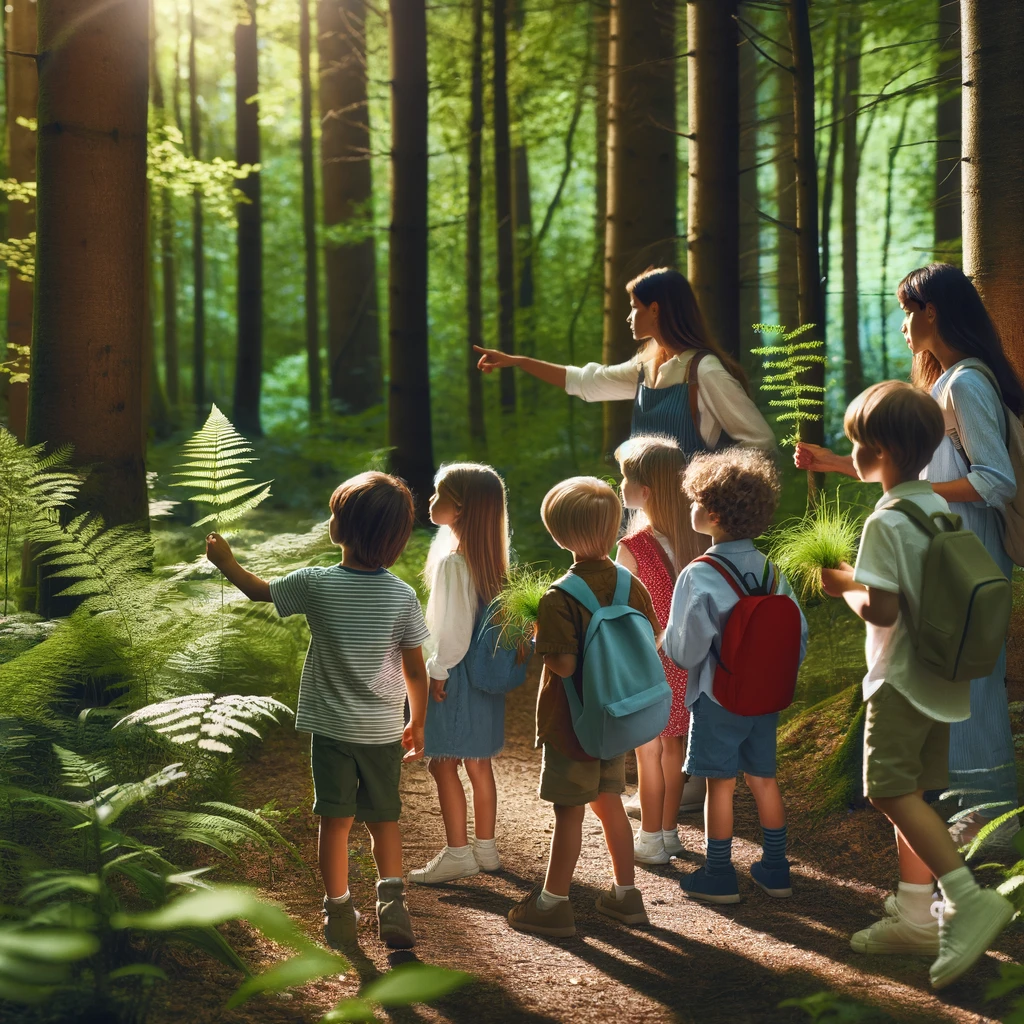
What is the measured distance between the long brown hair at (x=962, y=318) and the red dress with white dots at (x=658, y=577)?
1435 mm

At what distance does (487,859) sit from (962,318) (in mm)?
2865

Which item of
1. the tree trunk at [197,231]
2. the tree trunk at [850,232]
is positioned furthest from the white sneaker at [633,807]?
the tree trunk at [197,231]

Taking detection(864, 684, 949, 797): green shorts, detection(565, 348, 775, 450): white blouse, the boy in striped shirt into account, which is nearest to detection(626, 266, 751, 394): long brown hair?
detection(565, 348, 775, 450): white blouse

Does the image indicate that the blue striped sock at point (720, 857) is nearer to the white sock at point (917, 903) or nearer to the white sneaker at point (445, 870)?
the white sock at point (917, 903)

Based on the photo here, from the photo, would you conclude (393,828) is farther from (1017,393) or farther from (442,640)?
(1017,393)

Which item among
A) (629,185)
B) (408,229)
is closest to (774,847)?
(408,229)

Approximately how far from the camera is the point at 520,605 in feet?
12.8

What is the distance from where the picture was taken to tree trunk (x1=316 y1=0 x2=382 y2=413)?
17.0 meters

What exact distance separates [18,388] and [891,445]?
9117 millimetres

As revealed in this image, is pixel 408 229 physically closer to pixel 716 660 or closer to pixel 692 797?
pixel 692 797

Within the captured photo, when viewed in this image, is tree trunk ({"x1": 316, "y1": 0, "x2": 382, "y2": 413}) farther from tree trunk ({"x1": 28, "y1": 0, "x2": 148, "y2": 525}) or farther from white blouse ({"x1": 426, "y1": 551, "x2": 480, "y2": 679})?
white blouse ({"x1": 426, "y1": 551, "x2": 480, "y2": 679})

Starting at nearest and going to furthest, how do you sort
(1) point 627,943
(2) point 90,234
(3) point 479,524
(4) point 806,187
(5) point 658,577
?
(1) point 627,943 < (3) point 479,524 < (5) point 658,577 < (2) point 90,234 < (4) point 806,187

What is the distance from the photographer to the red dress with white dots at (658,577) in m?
4.54

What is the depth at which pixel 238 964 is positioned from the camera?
3020 millimetres
